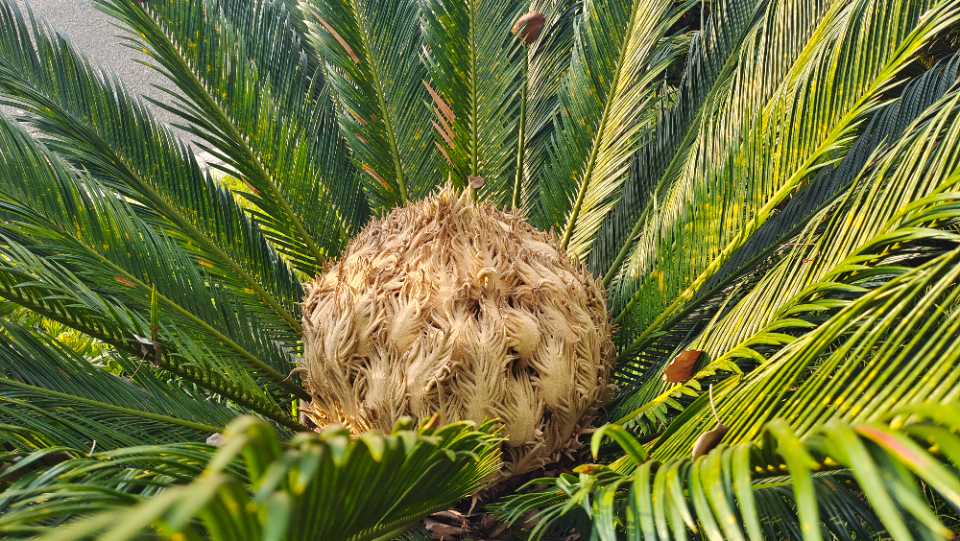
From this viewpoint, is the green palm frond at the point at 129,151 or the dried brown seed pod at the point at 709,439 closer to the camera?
the dried brown seed pod at the point at 709,439

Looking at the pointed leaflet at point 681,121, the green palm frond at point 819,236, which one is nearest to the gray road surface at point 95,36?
the pointed leaflet at point 681,121

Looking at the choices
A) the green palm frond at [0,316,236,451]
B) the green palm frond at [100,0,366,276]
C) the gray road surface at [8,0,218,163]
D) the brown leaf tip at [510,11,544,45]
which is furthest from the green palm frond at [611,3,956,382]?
the gray road surface at [8,0,218,163]

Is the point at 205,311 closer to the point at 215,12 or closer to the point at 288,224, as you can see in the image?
the point at 288,224

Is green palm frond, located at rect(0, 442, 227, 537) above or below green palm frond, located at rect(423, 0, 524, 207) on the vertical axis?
below

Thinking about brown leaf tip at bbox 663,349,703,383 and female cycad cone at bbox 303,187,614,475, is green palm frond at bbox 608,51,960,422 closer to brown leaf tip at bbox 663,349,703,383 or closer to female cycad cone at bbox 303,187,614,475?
brown leaf tip at bbox 663,349,703,383

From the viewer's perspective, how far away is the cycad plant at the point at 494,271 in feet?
2.48

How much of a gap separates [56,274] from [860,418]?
1.31 m

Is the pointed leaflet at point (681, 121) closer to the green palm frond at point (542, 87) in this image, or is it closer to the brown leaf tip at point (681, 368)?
the green palm frond at point (542, 87)

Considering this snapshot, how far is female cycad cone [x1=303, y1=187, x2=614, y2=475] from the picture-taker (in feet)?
4.33

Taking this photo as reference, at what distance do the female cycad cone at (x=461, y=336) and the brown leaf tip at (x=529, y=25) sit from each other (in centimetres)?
77

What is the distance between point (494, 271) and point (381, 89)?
3.13 ft

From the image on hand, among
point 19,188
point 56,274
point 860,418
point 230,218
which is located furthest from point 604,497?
point 230,218

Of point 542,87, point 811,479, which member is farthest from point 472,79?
point 811,479

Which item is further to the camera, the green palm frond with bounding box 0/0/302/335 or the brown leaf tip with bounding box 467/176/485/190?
the brown leaf tip with bounding box 467/176/485/190
